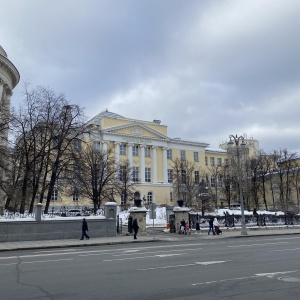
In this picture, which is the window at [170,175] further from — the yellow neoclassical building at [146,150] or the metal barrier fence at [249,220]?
the metal barrier fence at [249,220]

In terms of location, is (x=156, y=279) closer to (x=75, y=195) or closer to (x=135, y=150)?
(x=75, y=195)

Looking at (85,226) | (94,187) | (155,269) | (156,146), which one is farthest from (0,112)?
(156,146)

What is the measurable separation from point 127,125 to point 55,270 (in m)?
68.6

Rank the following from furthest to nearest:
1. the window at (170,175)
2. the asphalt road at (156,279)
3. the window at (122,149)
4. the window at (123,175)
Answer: the window at (170,175) < the window at (122,149) < the window at (123,175) < the asphalt road at (156,279)

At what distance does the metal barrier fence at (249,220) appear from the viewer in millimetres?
36250

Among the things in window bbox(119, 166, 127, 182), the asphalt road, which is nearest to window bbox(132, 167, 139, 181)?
window bbox(119, 166, 127, 182)

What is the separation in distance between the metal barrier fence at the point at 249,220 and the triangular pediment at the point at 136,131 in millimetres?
42140

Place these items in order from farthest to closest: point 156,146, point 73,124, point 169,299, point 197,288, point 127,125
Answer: point 156,146
point 127,125
point 73,124
point 197,288
point 169,299

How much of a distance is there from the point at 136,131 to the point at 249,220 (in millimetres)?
44944

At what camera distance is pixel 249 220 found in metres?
40.8

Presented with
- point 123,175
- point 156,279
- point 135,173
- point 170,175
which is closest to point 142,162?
point 135,173

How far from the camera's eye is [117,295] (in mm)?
7547

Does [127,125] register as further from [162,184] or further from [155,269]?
[155,269]

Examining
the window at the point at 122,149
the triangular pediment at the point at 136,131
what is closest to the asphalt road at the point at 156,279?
the triangular pediment at the point at 136,131
